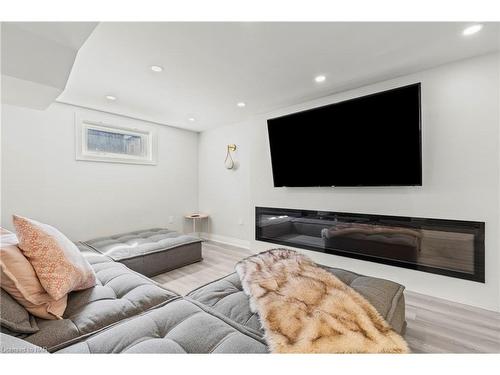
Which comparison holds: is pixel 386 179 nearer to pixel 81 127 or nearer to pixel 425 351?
pixel 425 351

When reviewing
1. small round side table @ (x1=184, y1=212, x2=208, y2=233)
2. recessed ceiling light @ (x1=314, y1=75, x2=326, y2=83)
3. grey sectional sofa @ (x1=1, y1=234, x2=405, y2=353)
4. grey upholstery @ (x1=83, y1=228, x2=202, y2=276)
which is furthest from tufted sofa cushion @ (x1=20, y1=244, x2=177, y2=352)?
small round side table @ (x1=184, y1=212, x2=208, y2=233)

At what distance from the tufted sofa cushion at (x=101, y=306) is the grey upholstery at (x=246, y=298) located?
0.26 m

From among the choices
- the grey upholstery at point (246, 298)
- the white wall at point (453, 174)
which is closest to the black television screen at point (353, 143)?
the white wall at point (453, 174)

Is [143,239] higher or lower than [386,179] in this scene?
lower

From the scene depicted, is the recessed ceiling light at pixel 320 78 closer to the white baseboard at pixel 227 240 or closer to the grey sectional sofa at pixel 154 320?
the grey sectional sofa at pixel 154 320

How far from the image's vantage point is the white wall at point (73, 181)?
267 centimetres

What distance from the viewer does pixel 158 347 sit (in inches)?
36.3

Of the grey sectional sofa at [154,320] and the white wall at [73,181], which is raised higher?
the white wall at [73,181]

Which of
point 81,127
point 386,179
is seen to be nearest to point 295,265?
point 386,179

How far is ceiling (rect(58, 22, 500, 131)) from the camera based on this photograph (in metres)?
1.65

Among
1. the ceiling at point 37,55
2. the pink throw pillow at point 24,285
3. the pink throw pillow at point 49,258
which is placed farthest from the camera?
the pink throw pillow at point 49,258

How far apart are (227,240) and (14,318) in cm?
343

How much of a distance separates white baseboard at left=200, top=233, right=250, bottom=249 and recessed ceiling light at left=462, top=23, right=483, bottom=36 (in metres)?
3.60
